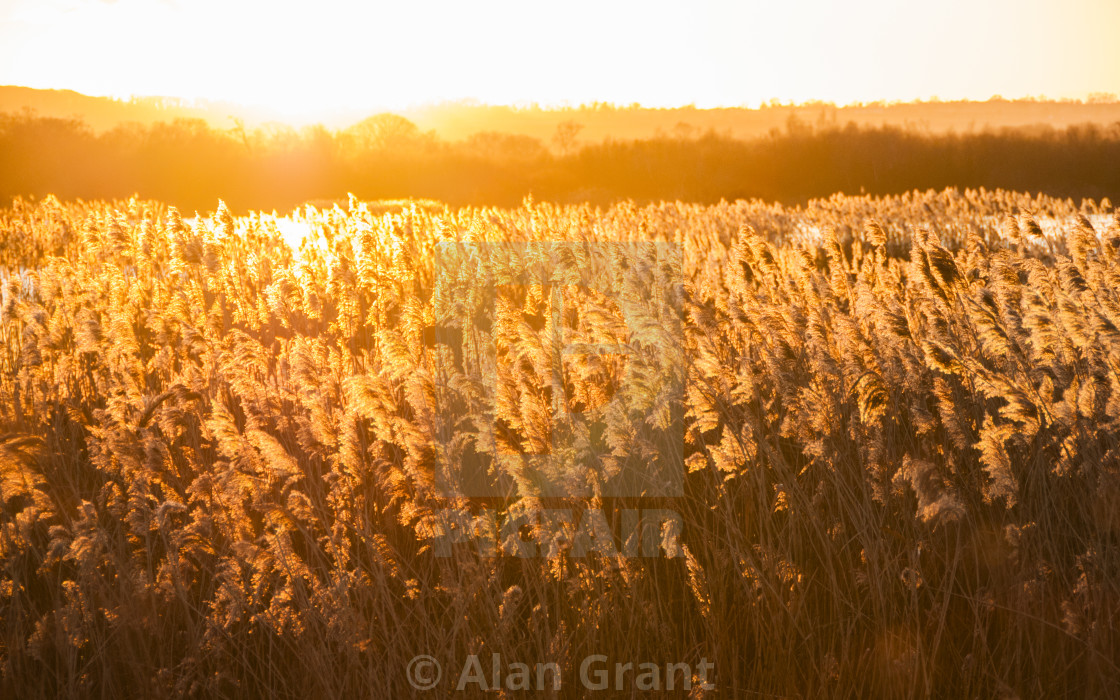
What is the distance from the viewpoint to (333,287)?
19.8 feet

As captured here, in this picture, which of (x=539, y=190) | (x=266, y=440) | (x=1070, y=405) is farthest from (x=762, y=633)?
(x=539, y=190)

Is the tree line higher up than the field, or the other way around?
the tree line

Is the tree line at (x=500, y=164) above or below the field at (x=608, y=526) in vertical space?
above

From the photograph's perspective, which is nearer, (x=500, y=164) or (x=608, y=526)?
(x=608, y=526)

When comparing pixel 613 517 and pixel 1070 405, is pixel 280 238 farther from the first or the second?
pixel 1070 405

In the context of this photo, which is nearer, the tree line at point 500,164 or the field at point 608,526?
the field at point 608,526

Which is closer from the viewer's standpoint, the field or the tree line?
the field

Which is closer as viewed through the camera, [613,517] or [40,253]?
[613,517]

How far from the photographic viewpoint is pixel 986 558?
3.03m

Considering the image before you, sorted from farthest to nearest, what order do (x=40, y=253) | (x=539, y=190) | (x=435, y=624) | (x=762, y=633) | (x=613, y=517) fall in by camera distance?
1. (x=539, y=190)
2. (x=40, y=253)
3. (x=613, y=517)
4. (x=435, y=624)
5. (x=762, y=633)

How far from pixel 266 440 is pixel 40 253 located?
1377cm

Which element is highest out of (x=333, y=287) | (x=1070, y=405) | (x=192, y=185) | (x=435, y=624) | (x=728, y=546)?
(x=192, y=185)

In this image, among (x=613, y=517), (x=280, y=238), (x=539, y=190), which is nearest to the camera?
(x=613, y=517)

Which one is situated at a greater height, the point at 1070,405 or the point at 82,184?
the point at 82,184
